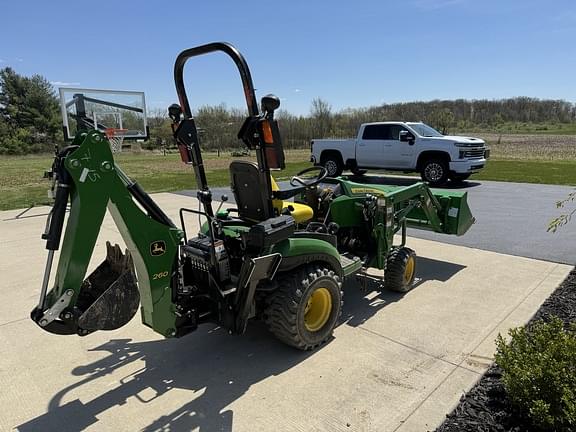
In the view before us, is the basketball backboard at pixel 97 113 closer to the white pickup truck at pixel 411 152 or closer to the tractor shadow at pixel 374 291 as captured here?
the tractor shadow at pixel 374 291

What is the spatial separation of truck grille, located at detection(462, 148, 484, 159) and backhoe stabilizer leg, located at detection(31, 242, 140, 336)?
12588 mm

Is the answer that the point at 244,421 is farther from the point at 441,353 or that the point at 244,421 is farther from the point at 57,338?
the point at 57,338

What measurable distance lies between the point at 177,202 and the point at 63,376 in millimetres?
8747

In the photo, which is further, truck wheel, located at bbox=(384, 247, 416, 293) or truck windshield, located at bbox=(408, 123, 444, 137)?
truck windshield, located at bbox=(408, 123, 444, 137)

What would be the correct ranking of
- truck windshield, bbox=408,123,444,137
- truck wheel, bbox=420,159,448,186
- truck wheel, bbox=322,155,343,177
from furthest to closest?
truck wheel, bbox=322,155,343,177 < truck windshield, bbox=408,123,444,137 < truck wheel, bbox=420,159,448,186

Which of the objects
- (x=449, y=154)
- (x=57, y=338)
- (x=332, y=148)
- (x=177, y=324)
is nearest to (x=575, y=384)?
(x=177, y=324)

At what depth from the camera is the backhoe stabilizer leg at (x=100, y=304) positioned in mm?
2512

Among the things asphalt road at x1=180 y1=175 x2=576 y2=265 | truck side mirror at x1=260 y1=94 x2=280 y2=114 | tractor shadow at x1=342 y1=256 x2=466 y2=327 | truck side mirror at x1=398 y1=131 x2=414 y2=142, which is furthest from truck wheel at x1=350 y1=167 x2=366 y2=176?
truck side mirror at x1=260 y1=94 x2=280 y2=114

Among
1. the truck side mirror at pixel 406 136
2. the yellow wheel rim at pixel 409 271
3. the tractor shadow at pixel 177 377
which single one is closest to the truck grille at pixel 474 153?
the truck side mirror at pixel 406 136

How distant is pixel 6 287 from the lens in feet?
17.0

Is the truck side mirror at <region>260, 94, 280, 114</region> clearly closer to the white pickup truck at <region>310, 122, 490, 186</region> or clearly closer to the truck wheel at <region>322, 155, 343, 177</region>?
the white pickup truck at <region>310, 122, 490, 186</region>

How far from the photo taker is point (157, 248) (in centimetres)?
281

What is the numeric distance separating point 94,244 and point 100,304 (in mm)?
416

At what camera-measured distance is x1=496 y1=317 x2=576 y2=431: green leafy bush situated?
2.24 m
